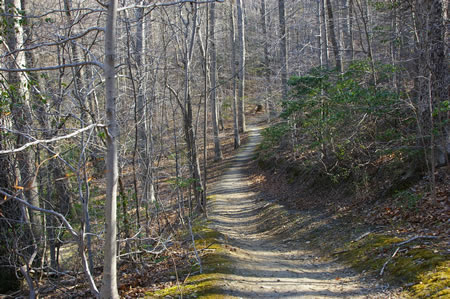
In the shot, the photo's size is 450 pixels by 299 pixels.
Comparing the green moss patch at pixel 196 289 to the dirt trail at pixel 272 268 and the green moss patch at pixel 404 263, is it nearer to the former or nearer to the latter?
the dirt trail at pixel 272 268

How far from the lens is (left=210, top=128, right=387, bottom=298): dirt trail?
561 cm

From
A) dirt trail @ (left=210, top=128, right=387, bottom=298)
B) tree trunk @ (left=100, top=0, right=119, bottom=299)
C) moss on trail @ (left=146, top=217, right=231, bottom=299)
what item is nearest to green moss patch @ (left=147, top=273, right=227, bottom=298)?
moss on trail @ (left=146, top=217, right=231, bottom=299)

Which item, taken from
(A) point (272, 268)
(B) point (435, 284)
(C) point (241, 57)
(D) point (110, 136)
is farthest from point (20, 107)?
(C) point (241, 57)

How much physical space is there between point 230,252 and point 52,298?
3.65m

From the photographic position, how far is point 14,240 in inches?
249

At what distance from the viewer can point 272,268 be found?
22.7 feet

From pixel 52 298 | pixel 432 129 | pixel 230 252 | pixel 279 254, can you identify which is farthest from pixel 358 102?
pixel 52 298

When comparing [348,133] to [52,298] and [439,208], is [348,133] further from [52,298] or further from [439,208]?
[52,298]

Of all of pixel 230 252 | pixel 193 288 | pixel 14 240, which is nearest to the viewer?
pixel 193 288

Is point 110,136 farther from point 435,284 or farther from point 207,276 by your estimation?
point 435,284

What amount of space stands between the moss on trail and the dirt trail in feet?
0.60

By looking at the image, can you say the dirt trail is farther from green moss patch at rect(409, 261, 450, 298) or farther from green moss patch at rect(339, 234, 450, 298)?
green moss patch at rect(409, 261, 450, 298)

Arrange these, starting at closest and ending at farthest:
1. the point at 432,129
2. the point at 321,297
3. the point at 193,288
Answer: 1. the point at 321,297
2. the point at 193,288
3. the point at 432,129

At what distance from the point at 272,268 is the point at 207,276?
56.7 inches
